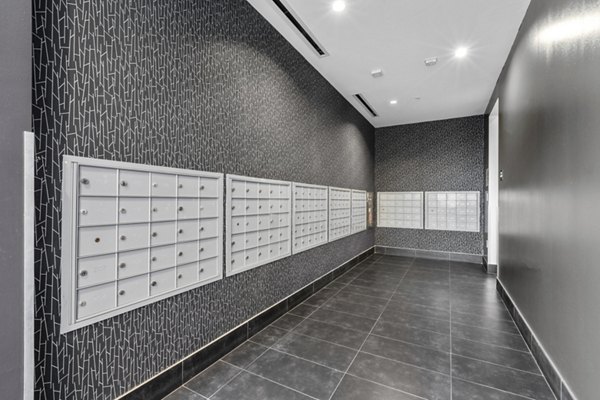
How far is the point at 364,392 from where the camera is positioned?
1.55 metres

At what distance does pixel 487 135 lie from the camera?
454cm

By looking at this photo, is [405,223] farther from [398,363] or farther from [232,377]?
[232,377]

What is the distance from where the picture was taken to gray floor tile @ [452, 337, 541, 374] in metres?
1.81

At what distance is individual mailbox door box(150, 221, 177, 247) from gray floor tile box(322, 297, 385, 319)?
6.23 feet

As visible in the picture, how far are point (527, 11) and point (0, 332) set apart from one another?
3.80 meters

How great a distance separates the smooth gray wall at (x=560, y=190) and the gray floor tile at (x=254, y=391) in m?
1.47

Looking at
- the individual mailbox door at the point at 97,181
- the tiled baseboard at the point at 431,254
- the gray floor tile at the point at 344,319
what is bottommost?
the gray floor tile at the point at 344,319

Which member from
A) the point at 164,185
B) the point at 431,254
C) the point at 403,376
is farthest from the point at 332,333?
the point at 431,254

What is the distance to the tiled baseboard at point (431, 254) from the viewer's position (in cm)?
497

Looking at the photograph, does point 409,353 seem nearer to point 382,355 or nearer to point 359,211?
point 382,355

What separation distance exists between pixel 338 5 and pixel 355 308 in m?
2.88

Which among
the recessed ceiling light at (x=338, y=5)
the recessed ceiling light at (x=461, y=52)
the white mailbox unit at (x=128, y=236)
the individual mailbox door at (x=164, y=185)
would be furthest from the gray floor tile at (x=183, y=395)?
the recessed ceiling light at (x=461, y=52)

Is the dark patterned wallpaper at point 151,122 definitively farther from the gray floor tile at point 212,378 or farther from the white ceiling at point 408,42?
the white ceiling at point 408,42

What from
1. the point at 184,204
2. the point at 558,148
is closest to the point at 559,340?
the point at 558,148
